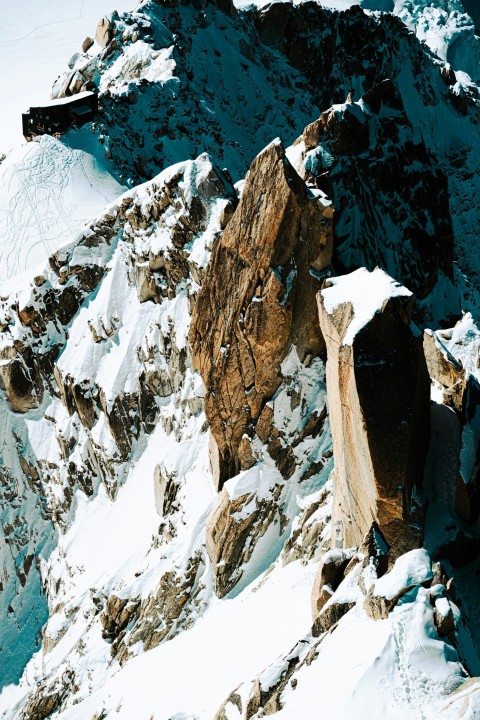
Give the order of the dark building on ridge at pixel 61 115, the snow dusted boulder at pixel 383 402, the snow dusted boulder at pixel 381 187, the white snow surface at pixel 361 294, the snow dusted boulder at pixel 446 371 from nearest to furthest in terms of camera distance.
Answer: the snow dusted boulder at pixel 383 402 < the white snow surface at pixel 361 294 < the snow dusted boulder at pixel 446 371 < the snow dusted boulder at pixel 381 187 < the dark building on ridge at pixel 61 115

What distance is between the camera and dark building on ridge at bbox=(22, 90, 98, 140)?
53812 mm

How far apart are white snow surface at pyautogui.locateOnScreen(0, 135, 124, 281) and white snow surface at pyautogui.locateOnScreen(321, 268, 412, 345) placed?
31677 mm

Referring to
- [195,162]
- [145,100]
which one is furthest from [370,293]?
[145,100]

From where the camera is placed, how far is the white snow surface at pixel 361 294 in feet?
49.6

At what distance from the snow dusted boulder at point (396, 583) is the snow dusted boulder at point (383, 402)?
2.64 meters

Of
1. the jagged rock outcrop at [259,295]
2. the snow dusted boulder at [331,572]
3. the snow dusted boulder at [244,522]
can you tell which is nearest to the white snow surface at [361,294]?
the snow dusted boulder at [331,572]

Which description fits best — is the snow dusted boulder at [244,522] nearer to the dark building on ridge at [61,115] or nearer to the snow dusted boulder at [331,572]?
the snow dusted boulder at [331,572]

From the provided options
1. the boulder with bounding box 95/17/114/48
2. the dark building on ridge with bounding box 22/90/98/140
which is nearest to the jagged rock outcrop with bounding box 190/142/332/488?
the dark building on ridge with bounding box 22/90/98/140

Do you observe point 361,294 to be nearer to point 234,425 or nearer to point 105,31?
point 234,425

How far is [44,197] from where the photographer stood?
50.1 m

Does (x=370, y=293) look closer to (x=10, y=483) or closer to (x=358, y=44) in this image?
(x=10, y=483)

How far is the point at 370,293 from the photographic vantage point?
1586 cm

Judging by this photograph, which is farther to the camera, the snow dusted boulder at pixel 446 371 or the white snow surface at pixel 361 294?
the snow dusted boulder at pixel 446 371

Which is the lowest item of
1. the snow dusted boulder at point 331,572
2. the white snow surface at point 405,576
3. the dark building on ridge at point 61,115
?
the snow dusted boulder at point 331,572
